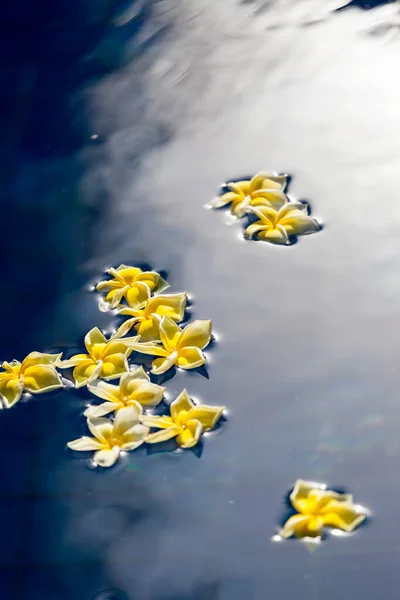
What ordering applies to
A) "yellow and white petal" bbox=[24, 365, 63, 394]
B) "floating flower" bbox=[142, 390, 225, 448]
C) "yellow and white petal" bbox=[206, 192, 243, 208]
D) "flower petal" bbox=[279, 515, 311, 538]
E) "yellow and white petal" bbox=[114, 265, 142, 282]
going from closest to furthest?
1. "flower petal" bbox=[279, 515, 311, 538]
2. "floating flower" bbox=[142, 390, 225, 448]
3. "yellow and white petal" bbox=[24, 365, 63, 394]
4. "yellow and white petal" bbox=[114, 265, 142, 282]
5. "yellow and white petal" bbox=[206, 192, 243, 208]

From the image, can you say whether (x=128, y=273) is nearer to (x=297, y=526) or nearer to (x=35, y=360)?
(x=35, y=360)

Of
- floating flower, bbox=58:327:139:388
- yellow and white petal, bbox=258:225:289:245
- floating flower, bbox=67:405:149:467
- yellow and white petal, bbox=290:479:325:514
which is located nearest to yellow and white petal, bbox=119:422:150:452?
floating flower, bbox=67:405:149:467

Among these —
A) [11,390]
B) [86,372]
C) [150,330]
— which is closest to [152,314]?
[150,330]

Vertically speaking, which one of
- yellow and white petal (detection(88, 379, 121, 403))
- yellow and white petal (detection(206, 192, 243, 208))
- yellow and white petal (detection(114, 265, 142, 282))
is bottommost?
yellow and white petal (detection(88, 379, 121, 403))

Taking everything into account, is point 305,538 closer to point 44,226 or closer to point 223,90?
point 44,226

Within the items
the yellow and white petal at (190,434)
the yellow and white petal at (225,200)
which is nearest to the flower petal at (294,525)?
the yellow and white petal at (190,434)

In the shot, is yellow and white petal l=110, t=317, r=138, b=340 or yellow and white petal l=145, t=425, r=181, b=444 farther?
yellow and white petal l=110, t=317, r=138, b=340

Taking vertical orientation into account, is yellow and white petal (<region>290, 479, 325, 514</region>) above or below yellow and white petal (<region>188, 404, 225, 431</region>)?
below

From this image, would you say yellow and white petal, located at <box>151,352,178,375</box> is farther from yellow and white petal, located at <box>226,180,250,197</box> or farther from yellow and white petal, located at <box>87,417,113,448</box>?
yellow and white petal, located at <box>226,180,250,197</box>
